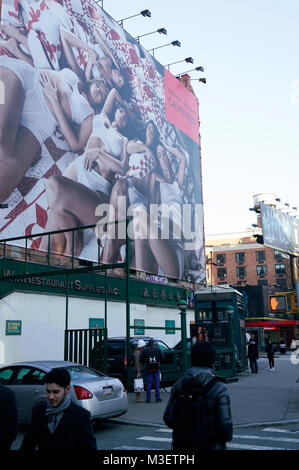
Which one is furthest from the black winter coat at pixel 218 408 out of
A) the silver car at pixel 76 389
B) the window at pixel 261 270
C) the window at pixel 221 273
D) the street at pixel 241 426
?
the window at pixel 221 273

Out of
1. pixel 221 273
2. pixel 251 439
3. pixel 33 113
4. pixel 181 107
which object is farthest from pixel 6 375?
pixel 221 273

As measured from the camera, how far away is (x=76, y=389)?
965 cm

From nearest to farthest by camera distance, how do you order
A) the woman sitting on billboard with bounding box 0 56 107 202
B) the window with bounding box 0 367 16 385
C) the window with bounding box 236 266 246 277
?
the window with bounding box 0 367 16 385 → the woman sitting on billboard with bounding box 0 56 107 202 → the window with bounding box 236 266 246 277

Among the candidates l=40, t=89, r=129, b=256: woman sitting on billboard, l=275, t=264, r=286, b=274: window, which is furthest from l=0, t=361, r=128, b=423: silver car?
l=275, t=264, r=286, b=274: window

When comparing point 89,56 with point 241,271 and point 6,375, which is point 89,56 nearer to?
point 6,375

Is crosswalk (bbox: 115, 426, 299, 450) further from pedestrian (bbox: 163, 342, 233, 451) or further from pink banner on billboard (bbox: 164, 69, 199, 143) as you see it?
pink banner on billboard (bbox: 164, 69, 199, 143)

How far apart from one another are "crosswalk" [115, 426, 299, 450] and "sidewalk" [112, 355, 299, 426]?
0.65 meters

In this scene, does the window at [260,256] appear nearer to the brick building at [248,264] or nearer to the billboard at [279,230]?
the brick building at [248,264]

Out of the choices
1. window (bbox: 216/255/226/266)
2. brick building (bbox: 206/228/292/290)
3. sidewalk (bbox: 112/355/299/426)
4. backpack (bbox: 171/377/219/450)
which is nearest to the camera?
backpack (bbox: 171/377/219/450)

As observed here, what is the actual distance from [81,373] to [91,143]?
20921 millimetres

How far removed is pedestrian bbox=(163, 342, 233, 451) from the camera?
4336mm

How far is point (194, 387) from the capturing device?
4480 millimetres

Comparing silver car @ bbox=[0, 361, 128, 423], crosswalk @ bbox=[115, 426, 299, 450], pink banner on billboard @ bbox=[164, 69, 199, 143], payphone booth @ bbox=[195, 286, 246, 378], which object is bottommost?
crosswalk @ bbox=[115, 426, 299, 450]

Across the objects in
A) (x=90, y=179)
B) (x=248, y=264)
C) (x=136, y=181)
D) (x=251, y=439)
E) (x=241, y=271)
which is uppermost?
(x=248, y=264)
